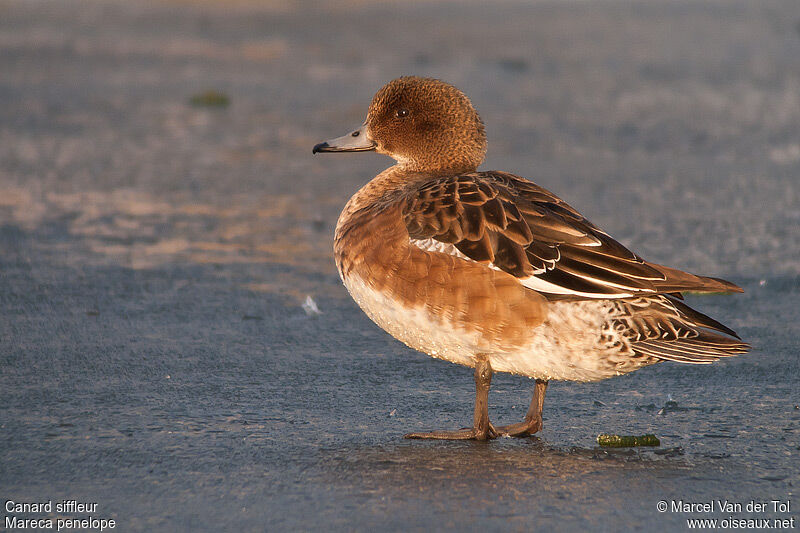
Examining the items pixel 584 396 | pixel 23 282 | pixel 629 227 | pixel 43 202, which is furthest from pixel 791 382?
pixel 43 202

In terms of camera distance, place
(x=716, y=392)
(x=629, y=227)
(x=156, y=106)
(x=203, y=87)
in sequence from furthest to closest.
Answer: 1. (x=203, y=87)
2. (x=156, y=106)
3. (x=629, y=227)
4. (x=716, y=392)

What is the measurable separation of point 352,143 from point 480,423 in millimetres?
1665

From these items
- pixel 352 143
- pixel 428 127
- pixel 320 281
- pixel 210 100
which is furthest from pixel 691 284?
pixel 210 100

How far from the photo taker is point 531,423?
3881 mm

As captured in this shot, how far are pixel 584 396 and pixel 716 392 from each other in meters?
0.53

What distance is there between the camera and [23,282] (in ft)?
18.3

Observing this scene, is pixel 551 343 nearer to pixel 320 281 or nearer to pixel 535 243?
pixel 535 243

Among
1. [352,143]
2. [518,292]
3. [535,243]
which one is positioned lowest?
[518,292]

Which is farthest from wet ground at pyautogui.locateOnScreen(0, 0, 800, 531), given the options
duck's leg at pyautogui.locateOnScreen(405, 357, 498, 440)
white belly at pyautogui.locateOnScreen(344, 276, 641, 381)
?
white belly at pyautogui.locateOnScreen(344, 276, 641, 381)

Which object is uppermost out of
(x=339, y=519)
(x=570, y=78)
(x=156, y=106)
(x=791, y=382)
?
(x=570, y=78)

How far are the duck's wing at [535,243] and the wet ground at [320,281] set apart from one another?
0.57 m

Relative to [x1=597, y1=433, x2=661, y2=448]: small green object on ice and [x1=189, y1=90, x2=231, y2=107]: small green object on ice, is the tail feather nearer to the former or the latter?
[x1=597, y1=433, x2=661, y2=448]: small green object on ice

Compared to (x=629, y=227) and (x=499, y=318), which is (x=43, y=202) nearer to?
(x=629, y=227)

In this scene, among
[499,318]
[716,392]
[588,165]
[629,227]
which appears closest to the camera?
[499,318]
